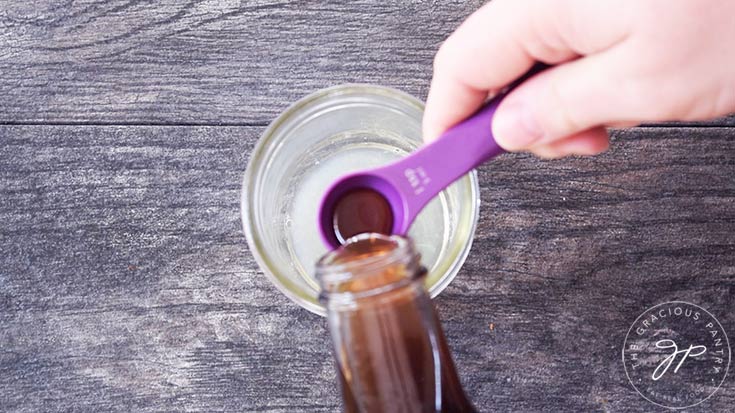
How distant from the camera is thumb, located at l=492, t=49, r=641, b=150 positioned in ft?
1.69

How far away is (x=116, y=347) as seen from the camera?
2.39 ft

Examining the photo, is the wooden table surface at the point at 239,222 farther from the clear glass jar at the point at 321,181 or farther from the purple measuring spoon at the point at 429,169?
the purple measuring spoon at the point at 429,169

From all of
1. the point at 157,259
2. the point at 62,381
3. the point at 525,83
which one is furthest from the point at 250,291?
the point at 525,83

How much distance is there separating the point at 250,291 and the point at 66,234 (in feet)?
0.56

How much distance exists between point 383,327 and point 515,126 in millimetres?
152

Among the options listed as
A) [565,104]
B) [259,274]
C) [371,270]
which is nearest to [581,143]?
[565,104]

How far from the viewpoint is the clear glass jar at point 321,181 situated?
2.05 ft

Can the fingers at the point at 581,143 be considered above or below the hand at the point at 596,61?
below

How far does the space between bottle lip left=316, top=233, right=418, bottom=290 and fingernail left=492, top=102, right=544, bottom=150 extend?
92mm

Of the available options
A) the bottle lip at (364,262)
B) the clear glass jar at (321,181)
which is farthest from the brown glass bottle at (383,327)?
the clear glass jar at (321,181)

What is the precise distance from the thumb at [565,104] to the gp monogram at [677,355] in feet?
0.85

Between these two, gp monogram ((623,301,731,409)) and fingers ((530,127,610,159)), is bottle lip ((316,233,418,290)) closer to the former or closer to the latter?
fingers ((530,127,610,159))

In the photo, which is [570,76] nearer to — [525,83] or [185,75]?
[525,83]

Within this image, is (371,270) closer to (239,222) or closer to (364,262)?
(364,262)
